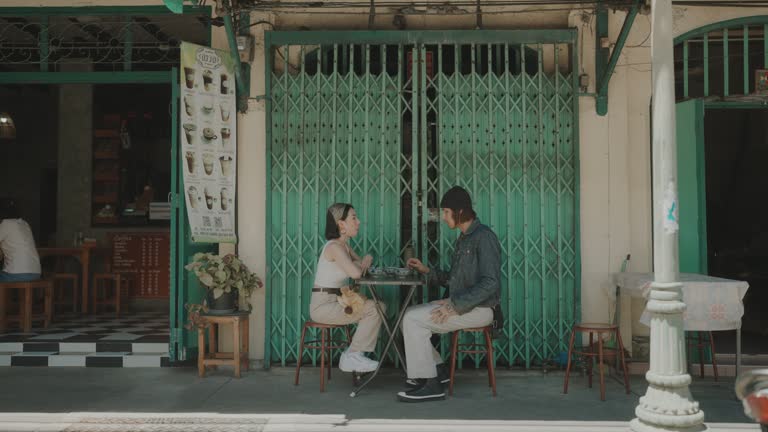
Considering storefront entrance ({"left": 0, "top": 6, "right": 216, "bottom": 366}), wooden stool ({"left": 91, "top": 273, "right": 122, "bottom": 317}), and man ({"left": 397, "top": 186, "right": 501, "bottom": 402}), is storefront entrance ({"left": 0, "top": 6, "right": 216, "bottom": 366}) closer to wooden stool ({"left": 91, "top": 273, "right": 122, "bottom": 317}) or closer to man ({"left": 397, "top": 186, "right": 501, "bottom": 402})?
wooden stool ({"left": 91, "top": 273, "right": 122, "bottom": 317})

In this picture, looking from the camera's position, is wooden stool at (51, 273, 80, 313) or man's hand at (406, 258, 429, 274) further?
wooden stool at (51, 273, 80, 313)

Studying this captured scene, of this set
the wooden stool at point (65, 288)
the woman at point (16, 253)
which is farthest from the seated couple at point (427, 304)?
the wooden stool at point (65, 288)

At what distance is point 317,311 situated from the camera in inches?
233

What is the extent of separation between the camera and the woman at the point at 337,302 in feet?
19.1

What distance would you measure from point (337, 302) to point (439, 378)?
107cm

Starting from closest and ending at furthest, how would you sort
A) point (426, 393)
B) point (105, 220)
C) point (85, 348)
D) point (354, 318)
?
point (426, 393), point (354, 318), point (85, 348), point (105, 220)

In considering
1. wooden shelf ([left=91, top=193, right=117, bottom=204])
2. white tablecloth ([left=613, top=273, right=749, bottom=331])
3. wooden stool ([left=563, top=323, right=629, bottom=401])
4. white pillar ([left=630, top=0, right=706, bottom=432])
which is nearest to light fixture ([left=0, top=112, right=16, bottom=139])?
wooden shelf ([left=91, top=193, right=117, bottom=204])

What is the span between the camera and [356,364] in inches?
228

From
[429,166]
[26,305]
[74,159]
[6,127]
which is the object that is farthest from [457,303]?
[6,127]

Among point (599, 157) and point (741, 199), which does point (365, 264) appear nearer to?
point (599, 157)

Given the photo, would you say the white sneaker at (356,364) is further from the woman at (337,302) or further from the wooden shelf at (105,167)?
the wooden shelf at (105,167)

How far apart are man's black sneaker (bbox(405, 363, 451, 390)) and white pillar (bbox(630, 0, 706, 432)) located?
188 centimetres

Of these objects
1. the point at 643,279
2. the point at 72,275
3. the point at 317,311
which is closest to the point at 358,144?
the point at 317,311

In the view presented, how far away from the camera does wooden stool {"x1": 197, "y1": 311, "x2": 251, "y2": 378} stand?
20.6 feet
